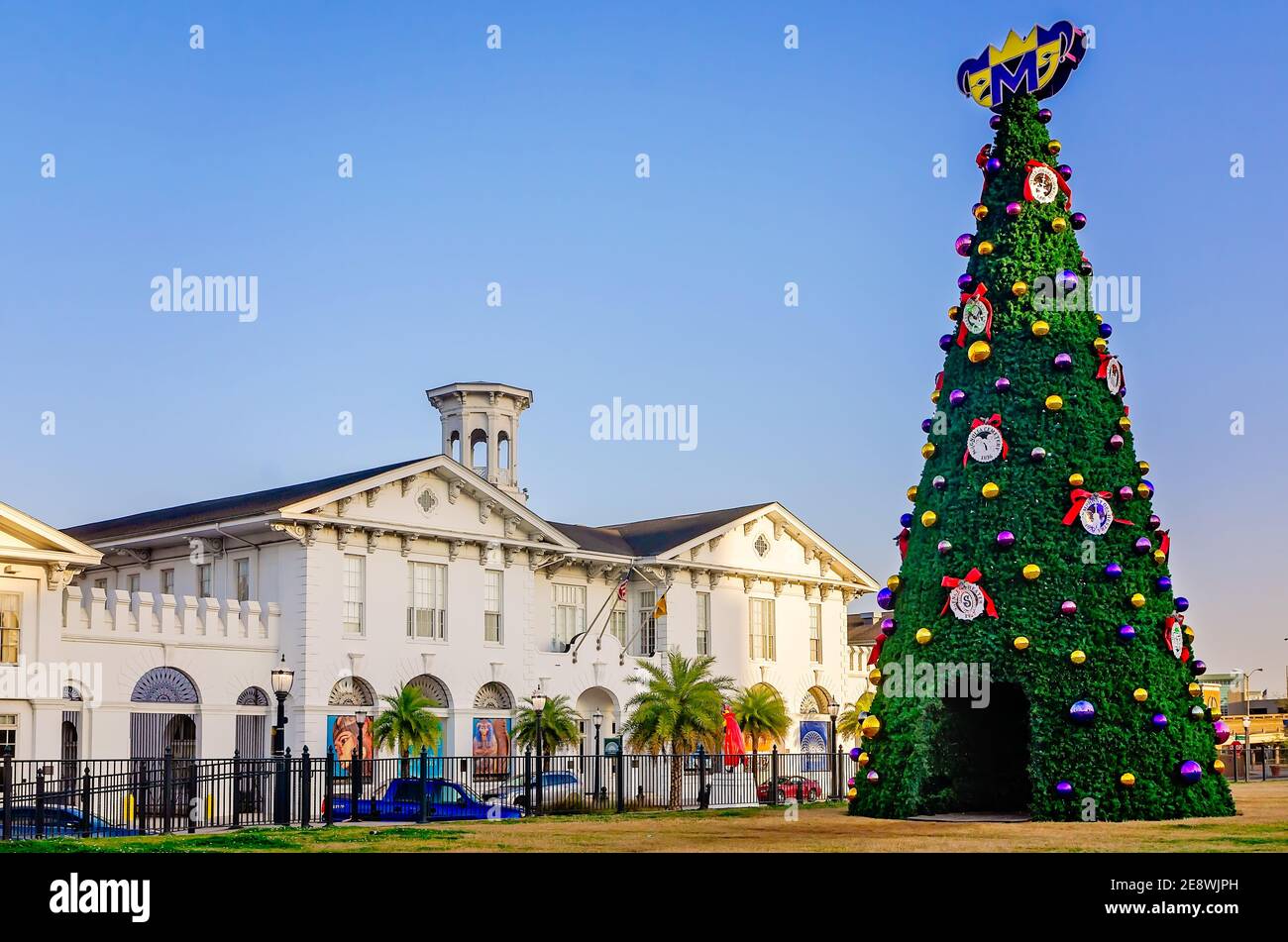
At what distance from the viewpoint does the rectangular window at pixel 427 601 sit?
4797 cm

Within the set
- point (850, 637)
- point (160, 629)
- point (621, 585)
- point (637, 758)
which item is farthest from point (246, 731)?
point (850, 637)

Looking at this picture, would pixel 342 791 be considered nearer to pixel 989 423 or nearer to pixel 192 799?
pixel 192 799

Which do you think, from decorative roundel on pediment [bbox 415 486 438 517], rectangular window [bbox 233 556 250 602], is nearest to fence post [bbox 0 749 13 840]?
rectangular window [bbox 233 556 250 602]

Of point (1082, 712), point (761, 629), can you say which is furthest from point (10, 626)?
point (761, 629)

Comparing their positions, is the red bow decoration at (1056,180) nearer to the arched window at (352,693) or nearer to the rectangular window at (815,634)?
the arched window at (352,693)

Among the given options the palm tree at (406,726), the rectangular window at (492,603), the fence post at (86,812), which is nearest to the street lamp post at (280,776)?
the fence post at (86,812)

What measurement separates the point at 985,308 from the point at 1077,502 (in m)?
3.73

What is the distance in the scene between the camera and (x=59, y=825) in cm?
2839

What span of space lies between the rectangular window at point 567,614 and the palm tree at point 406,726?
10.1 m

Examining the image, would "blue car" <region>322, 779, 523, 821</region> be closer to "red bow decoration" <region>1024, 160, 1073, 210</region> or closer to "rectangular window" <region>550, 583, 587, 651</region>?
"red bow decoration" <region>1024, 160, 1073, 210</region>

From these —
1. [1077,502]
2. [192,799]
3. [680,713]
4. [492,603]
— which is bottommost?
[192,799]

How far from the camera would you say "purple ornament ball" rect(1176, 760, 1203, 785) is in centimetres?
2603

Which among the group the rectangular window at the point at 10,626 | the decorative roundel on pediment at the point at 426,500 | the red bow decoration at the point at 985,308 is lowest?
the rectangular window at the point at 10,626

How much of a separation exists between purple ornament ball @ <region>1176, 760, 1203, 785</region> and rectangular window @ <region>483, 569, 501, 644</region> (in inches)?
1068
